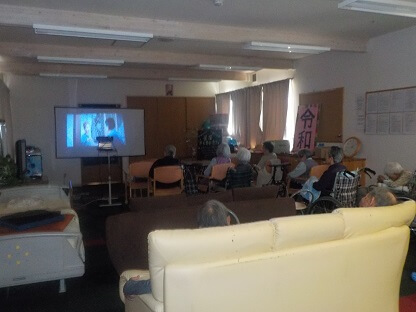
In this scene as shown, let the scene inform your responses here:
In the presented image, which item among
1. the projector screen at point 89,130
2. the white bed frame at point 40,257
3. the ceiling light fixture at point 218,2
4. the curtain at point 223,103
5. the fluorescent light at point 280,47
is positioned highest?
the ceiling light fixture at point 218,2

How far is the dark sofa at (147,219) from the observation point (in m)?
2.93

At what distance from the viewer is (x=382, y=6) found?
3.53 meters

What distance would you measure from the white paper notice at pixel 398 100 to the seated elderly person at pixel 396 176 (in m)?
1.14

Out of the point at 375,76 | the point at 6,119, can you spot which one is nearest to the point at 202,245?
the point at 375,76

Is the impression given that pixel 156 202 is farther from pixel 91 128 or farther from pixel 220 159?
pixel 91 128

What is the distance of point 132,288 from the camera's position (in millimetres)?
2061

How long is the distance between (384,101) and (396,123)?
0.38 metres

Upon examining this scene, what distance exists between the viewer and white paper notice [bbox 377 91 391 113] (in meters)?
5.39

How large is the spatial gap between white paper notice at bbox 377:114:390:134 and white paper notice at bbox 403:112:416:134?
0.28m

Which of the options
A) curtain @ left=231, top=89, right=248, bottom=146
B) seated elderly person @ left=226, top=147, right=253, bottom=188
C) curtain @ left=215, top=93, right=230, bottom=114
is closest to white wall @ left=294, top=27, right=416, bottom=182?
seated elderly person @ left=226, top=147, right=253, bottom=188

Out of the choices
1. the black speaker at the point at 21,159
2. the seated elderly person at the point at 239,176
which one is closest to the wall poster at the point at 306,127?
the seated elderly person at the point at 239,176

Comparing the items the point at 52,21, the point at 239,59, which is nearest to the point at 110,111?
the point at 239,59

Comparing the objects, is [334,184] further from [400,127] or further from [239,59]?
[239,59]

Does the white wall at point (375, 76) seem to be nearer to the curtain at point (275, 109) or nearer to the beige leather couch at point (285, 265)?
the curtain at point (275, 109)
